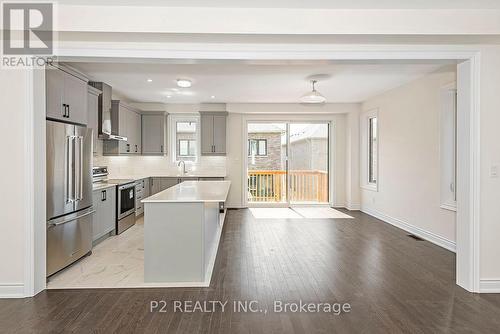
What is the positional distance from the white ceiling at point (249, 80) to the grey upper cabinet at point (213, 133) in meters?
0.42

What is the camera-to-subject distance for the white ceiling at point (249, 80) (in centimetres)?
455

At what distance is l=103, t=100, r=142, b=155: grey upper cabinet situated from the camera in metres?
5.90

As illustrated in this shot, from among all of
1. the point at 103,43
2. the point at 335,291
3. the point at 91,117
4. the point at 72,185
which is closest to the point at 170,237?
the point at 72,185

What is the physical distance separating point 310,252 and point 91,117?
3.89 metres

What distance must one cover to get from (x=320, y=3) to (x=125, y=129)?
4.86m

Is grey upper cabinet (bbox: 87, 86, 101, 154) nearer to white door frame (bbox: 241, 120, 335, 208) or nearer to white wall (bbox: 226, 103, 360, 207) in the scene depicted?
white wall (bbox: 226, 103, 360, 207)

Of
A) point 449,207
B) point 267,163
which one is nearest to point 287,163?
point 267,163

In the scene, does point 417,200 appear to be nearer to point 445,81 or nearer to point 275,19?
point 445,81

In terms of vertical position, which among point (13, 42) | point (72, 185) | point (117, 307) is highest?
point (13, 42)

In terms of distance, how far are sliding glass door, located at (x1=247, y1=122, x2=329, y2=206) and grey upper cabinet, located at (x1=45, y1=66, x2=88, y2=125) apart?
451 cm

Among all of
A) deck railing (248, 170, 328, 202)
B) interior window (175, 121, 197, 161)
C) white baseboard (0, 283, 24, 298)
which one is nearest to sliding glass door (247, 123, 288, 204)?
deck railing (248, 170, 328, 202)

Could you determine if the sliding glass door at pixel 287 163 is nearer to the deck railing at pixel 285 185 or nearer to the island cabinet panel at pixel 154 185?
the deck railing at pixel 285 185

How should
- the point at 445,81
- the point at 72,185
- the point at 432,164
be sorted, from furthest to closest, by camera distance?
the point at 432,164 → the point at 445,81 → the point at 72,185

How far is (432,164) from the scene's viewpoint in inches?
191
